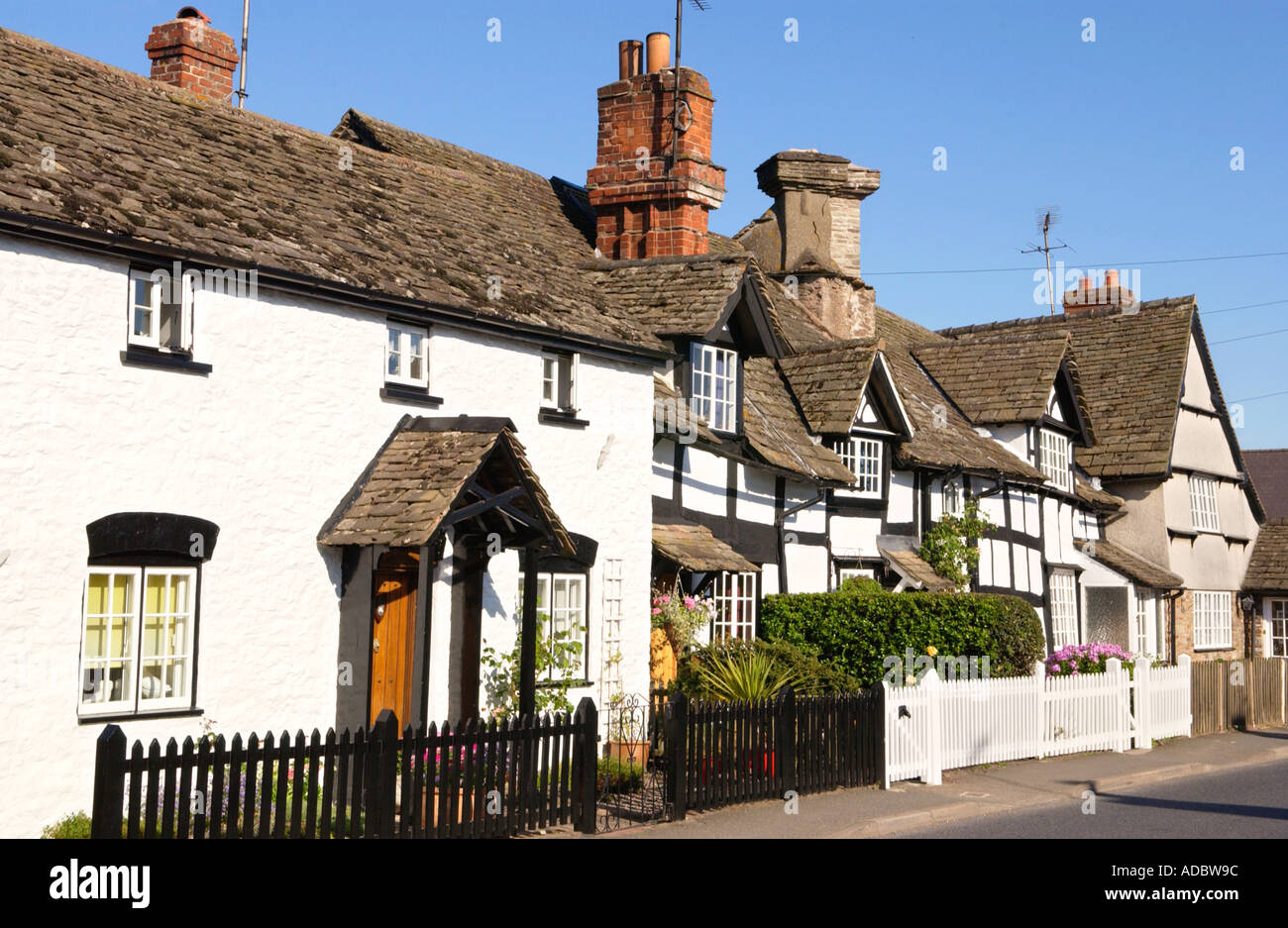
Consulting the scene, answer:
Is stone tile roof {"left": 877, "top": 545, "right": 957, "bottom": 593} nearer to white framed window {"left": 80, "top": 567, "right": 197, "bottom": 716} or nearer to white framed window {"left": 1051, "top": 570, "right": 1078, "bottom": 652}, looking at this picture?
white framed window {"left": 1051, "top": 570, "right": 1078, "bottom": 652}

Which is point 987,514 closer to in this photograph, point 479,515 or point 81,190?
point 479,515

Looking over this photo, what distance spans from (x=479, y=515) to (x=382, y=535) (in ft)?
7.45

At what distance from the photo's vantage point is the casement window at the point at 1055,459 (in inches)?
1149

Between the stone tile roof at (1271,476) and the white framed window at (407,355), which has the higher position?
the stone tile roof at (1271,476)

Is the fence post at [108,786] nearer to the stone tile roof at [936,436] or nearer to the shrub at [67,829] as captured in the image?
the shrub at [67,829]

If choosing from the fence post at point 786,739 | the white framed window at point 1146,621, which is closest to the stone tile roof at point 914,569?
the fence post at point 786,739

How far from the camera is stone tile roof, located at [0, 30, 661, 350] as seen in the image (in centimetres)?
1273

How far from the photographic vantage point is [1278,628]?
36.2 m

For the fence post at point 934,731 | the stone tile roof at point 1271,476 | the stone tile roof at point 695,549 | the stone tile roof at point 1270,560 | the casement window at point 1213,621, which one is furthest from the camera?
the stone tile roof at point 1271,476

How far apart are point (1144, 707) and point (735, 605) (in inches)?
263

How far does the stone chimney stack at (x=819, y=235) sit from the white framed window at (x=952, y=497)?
460 cm

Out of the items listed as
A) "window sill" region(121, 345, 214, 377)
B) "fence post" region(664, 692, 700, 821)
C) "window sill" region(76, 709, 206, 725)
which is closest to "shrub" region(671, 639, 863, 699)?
"fence post" region(664, 692, 700, 821)
